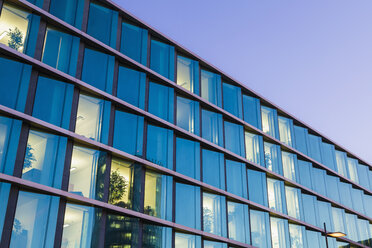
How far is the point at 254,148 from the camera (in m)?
34.8

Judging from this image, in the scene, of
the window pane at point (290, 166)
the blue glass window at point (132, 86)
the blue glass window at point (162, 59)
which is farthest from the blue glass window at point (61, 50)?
the window pane at point (290, 166)

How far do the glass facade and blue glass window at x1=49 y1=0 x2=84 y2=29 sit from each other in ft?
0.24

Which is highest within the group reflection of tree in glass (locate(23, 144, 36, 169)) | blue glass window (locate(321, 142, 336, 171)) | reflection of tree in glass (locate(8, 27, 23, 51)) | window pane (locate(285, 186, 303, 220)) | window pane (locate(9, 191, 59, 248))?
blue glass window (locate(321, 142, 336, 171))

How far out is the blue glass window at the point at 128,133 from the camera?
25219mm

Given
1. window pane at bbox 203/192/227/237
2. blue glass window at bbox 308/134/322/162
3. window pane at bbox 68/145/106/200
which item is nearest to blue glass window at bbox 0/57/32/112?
window pane at bbox 68/145/106/200

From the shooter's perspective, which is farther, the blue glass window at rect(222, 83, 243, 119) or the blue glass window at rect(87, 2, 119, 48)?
the blue glass window at rect(222, 83, 243, 119)

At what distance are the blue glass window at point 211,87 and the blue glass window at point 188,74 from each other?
858 millimetres

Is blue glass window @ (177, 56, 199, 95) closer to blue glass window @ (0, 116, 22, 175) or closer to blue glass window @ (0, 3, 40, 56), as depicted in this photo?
blue glass window @ (0, 3, 40, 56)

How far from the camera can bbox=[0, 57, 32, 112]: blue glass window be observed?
845 inches

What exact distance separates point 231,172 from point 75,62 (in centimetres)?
1333

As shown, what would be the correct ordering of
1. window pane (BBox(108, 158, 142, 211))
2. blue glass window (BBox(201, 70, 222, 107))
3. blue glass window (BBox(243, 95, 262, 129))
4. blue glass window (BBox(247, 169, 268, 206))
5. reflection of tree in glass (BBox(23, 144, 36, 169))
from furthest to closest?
blue glass window (BBox(243, 95, 262, 129))
blue glass window (BBox(201, 70, 222, 107))
blue glass window (BBox(247, 169, 268, 206))
window pane (BBox(108, 158, 142, 211))
reflection of tree in glass (BBox(23, 144, 36, 169))

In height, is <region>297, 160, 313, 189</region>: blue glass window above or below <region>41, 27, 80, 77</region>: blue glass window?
below

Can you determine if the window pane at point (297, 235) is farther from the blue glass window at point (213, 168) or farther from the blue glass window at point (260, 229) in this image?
the blue glass window at point (213, 168)

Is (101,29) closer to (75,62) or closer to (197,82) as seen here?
(75,62)
